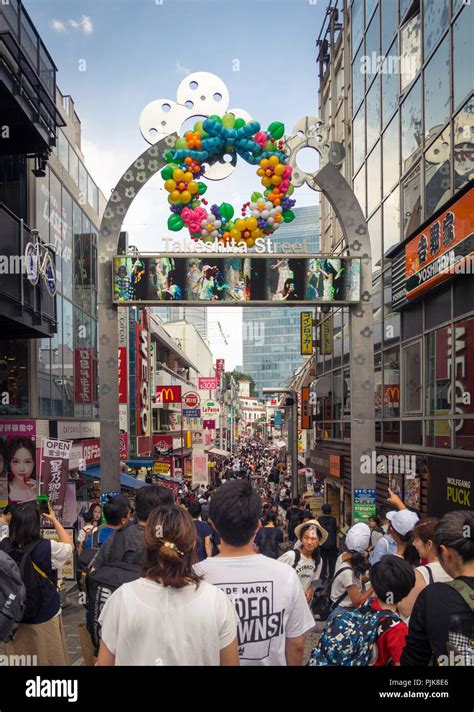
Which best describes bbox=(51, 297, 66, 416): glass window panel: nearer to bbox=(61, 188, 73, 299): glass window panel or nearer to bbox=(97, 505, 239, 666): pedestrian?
bbox=(61, 188, 73, 299): glass window panel

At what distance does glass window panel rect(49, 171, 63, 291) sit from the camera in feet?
58.1

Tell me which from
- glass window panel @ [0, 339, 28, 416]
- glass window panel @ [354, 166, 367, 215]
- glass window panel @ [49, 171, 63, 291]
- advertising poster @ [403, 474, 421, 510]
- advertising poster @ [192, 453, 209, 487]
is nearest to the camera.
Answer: advertising poster @ [403, 474, 421, 510]

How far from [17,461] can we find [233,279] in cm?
691

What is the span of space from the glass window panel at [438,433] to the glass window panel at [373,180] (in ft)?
25.0

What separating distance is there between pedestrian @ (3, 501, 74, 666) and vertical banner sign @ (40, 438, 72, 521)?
788 centimetres

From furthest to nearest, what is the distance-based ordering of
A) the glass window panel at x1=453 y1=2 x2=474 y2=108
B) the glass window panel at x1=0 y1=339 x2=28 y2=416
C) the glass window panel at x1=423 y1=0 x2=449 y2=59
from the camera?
the glass window panel at x1=0 y1=339 x2=28 y2=416 < the glass window panel at x1=423 y1=0 x2=449 y2=59 < the glass window panel at x1=453 y1=2 x2=474 y2=108

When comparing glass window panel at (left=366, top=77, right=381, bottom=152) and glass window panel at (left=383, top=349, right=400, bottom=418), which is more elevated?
glass window panel at (left=366, top=77, right=381, bottom=152)

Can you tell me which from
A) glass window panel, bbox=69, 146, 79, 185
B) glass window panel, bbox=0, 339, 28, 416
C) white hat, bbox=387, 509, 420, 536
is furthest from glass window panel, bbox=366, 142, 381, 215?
white hat, bbox=387, 509, 420, 536

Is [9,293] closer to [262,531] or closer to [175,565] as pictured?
[262,531]

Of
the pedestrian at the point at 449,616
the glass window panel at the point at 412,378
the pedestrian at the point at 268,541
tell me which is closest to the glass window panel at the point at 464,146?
the glass window panel at the point at 412,378

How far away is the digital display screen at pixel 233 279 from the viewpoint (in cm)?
1325

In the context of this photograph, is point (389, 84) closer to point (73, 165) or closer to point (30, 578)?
point (73, 165)

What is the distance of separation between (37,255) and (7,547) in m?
9.65

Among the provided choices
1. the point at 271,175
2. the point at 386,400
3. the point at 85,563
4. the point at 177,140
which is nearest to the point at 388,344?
the point at 386,400
